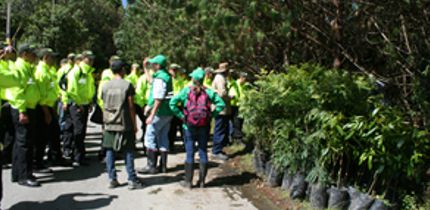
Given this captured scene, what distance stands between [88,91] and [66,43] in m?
29.9

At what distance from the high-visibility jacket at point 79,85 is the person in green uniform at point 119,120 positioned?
137 centimetres

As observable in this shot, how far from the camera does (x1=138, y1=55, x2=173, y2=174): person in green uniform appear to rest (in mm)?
7293

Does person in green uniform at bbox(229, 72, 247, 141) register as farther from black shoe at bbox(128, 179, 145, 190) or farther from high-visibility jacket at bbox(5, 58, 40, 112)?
high-visibility jacket at bbox(5, 58, 40, 112)

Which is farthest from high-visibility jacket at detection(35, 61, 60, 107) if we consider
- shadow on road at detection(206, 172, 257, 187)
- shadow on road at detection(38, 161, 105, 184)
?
shadow on road at detection(206, 172, 257, 187)

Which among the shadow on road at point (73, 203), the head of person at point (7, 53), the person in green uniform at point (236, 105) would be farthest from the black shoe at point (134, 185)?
the person in green uniform at point (236, 105)

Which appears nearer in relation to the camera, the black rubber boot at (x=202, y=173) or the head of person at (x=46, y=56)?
the black rubber boot at (x=202, y=173)

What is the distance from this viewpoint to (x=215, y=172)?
26.7 feet

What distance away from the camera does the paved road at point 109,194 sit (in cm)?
614

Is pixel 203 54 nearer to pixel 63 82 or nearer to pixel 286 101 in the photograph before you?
pixel 63 82

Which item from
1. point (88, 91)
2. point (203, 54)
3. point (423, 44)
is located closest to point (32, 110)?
point (88, 91)

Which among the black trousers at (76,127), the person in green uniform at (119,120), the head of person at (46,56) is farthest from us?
the black trousers at (76,127)

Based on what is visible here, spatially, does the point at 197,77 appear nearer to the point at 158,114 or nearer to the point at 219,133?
the point at 158,114

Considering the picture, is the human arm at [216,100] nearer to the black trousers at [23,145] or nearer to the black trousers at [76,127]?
the black trousers at [76,127]

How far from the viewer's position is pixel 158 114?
25.1 feet
